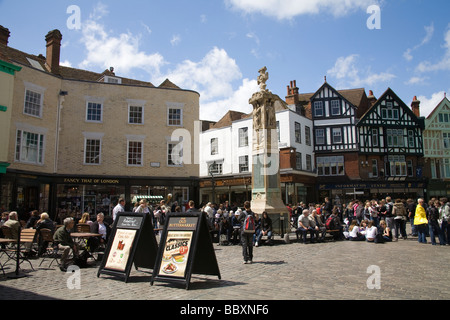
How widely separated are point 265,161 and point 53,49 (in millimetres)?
17811

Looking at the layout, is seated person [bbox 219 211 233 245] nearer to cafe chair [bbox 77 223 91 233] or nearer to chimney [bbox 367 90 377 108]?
cafe chair [bbox 77 223 91 233]

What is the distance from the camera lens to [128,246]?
6934 mm

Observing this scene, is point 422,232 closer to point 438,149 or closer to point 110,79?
point 110,79

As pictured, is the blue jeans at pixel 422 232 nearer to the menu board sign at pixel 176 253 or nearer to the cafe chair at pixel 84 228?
the menu board sign at pixel 176 253

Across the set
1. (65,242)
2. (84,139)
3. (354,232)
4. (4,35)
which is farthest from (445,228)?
(4,35)

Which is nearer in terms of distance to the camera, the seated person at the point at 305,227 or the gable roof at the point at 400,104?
the seated person at the point at 305,227

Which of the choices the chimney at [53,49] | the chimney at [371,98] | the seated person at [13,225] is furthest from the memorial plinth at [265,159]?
the chimney at [371,98]

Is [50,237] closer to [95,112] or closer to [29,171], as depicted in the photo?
[29,171]

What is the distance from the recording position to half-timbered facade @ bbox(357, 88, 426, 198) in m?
33.5

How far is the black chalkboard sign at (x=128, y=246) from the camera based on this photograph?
22.3ft

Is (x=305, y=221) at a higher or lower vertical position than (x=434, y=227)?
higher

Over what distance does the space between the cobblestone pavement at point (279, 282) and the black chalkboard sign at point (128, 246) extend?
10.3 inches

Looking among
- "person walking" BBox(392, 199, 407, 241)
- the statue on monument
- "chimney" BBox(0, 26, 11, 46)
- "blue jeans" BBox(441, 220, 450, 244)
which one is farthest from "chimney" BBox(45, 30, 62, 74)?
"blue jeans" BBox(441, 220, 450, 244)

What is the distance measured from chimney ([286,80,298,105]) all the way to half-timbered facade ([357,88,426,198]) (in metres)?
6.93
